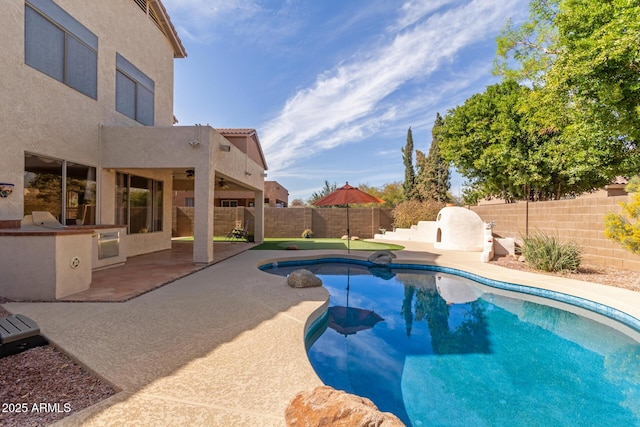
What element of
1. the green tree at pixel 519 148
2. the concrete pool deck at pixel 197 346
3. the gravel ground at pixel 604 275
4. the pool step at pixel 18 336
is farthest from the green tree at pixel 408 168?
the pool step at pixel 18 336

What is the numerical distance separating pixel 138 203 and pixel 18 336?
8.50 meters

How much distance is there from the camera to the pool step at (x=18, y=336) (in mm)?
3143

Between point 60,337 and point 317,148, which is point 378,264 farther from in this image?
point 317,148

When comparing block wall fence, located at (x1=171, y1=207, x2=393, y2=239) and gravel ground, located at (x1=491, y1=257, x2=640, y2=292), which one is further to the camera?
block wall fence, located at (x1=171, y1=207, x2=393, y2=239)

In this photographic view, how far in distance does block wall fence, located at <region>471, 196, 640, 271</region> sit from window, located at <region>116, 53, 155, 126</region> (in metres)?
14.9

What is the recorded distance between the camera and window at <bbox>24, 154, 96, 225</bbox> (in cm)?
678

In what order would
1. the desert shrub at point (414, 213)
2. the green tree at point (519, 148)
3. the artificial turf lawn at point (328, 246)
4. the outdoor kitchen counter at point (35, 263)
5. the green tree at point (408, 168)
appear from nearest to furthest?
the outdoor kitchen counter at point (35, 263)
the green tree at point (519, 148)
the artificial turf lawn at point (328, 246)
the desert shrub at point (414, 213)
the green tree at point (408, 168)

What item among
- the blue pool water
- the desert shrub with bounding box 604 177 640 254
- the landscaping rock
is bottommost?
the blue pool water

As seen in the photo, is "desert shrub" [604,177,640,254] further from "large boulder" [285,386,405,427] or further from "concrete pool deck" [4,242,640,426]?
"large boulder" [285,386,405,427]

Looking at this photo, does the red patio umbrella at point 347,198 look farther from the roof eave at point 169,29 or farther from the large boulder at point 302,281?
the roof eave at point 169,29

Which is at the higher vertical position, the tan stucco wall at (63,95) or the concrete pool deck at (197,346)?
the tan stucco wall at (63,95)

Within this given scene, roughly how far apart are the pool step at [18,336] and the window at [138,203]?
7101 millimetres

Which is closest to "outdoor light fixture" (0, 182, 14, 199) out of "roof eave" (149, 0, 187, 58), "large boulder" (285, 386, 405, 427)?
"large boulder" (285, 386, 405, 427)

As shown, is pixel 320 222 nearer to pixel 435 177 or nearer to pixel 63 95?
pixel 63 95
